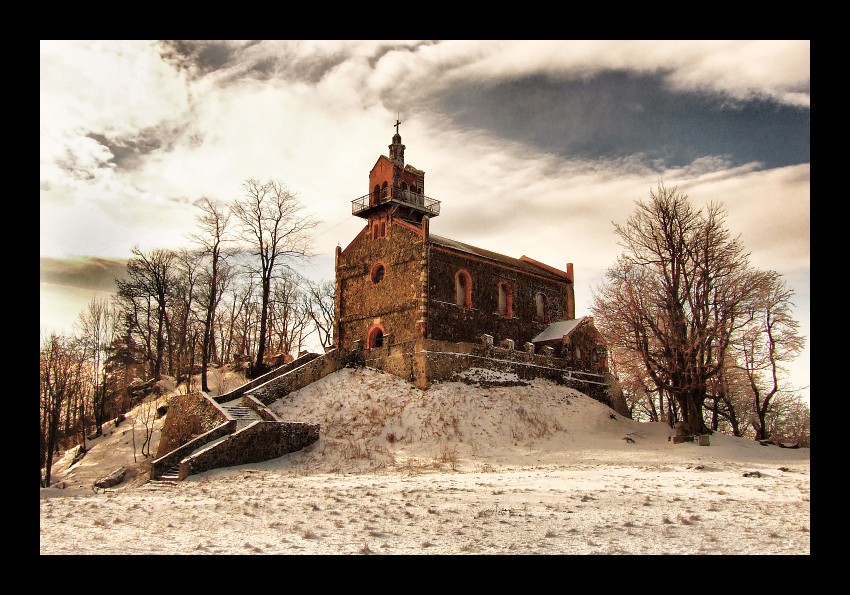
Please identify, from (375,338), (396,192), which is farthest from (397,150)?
(375,338)

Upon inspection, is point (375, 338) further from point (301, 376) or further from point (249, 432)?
point (249, 432)

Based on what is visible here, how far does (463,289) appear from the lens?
33062 mm

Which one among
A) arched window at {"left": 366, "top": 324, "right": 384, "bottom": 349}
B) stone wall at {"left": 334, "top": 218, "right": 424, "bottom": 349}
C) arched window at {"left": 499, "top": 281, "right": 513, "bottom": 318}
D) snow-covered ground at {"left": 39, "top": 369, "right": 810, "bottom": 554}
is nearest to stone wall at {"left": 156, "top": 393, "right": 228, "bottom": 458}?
snow-covered ground at {"left": 39, "top": 369, "right": 810, "bottom": 554}

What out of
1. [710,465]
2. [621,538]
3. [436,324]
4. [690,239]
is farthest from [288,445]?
[690,239]

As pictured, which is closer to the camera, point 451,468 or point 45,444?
point 451,468

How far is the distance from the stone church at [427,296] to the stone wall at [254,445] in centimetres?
743

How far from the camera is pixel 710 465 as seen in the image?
18.5 metres

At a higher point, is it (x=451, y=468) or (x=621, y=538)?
(x=621, y=538)

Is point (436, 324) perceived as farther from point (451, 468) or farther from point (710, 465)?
point (710, 465)

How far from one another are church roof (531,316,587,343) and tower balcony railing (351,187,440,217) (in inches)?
380

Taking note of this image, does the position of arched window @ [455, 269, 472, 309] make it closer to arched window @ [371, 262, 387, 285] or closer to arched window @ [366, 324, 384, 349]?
arched window @ [371, 262, 387, 285]

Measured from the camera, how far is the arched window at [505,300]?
3516 cm

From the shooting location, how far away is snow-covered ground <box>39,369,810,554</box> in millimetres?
7867
